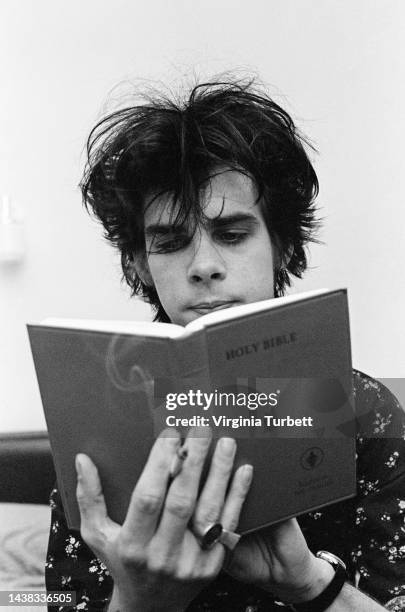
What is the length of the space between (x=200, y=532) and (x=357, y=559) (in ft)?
0.97

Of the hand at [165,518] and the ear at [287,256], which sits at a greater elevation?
the ear at [287,256]

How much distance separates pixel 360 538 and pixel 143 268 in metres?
0.47

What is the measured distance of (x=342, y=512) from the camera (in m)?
0.88

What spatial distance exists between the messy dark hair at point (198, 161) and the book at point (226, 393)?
0.28 m

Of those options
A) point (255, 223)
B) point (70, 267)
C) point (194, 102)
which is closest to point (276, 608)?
point (255, 223)

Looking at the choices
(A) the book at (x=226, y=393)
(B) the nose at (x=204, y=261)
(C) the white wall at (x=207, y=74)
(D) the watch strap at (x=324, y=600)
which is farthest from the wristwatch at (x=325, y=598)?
(C) the white wall at (x=207, y=74)

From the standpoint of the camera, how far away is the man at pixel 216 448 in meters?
0.65

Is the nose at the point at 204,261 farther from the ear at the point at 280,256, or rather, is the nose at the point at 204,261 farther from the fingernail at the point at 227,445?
the fingernail at the point at 227,445

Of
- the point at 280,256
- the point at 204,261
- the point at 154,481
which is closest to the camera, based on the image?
the point at 154,481

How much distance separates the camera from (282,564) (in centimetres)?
71

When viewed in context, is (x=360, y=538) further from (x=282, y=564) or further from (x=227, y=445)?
(x=227, y=445)

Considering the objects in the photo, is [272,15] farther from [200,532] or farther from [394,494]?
[200,532]

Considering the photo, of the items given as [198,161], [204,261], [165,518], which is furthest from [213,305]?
[165,518]

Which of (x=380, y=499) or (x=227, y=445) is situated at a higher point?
(x=227, y=445)
